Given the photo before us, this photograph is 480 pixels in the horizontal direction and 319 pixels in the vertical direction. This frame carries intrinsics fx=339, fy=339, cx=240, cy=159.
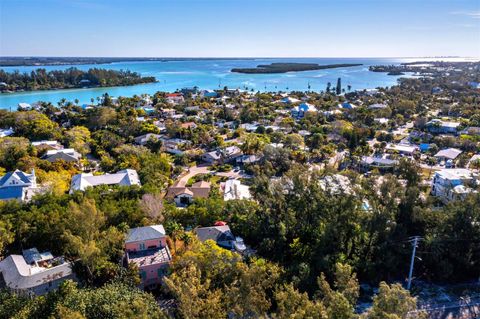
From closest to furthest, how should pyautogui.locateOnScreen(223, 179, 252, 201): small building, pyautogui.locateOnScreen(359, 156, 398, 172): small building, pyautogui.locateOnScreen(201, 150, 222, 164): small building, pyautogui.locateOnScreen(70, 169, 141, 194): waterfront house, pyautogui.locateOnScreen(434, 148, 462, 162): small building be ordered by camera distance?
pyautogui.locateOnScreen(223, 179, 252, 201): small building
pyautogui.locateOnScreen(70, 169, 141, 194): waterfront house
pyautogui.locateOnScreen(359, 156, 398, 172): small building
pyautogui.locateOnScreen(434, 148, 462, 162): small building
pyautogui.locateOnScreen(201, 150, 222, 164): small building

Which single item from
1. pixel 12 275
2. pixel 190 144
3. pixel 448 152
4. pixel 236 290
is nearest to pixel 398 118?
pixel 448 152

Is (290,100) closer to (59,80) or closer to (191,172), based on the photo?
(191,172)

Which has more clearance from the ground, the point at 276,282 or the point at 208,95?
the point at 208,95

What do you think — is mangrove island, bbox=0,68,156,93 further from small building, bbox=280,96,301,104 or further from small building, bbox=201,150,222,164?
small building, bbox=201,150,222,164

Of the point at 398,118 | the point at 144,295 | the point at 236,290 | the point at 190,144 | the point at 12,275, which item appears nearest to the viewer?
the point at 236,290

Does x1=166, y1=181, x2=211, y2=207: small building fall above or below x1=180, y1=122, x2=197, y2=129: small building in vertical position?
below

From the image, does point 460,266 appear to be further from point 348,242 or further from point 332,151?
point 332,151

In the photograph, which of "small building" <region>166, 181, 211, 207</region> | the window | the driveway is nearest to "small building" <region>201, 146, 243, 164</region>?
the driveway
